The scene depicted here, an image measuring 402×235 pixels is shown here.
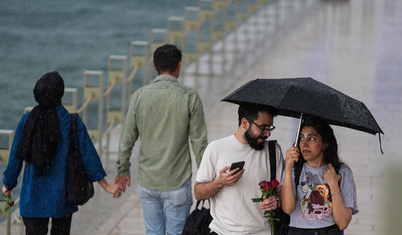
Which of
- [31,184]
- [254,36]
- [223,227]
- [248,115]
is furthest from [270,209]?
[254,36]

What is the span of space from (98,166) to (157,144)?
39 cm

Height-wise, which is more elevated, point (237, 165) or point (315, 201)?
point (237, 165)

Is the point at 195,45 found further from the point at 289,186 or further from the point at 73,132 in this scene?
the point at 289,186

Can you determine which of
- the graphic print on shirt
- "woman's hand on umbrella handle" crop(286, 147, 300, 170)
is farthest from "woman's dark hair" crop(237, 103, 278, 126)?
the graphic print on shirt

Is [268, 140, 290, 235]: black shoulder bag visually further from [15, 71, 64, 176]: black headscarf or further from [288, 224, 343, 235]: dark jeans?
[15, 71, 64, 176]: black headscarf

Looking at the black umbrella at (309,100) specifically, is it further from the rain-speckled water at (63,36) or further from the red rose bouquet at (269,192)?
the rain-speckled water at (63,36)

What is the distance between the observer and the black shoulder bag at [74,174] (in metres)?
3.91

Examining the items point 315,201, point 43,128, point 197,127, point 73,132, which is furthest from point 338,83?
point 315,201

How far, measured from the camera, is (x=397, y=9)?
68.1 feet

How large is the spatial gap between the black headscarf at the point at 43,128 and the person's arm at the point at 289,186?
145 centimetres

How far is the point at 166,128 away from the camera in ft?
13.5

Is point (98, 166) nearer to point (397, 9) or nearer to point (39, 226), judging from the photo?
point (39, 226)

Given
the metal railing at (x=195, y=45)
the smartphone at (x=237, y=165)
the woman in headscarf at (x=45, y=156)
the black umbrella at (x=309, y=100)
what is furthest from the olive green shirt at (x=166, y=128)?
the metal railing at (x=195, y=45)

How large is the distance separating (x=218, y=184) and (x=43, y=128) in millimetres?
1279
